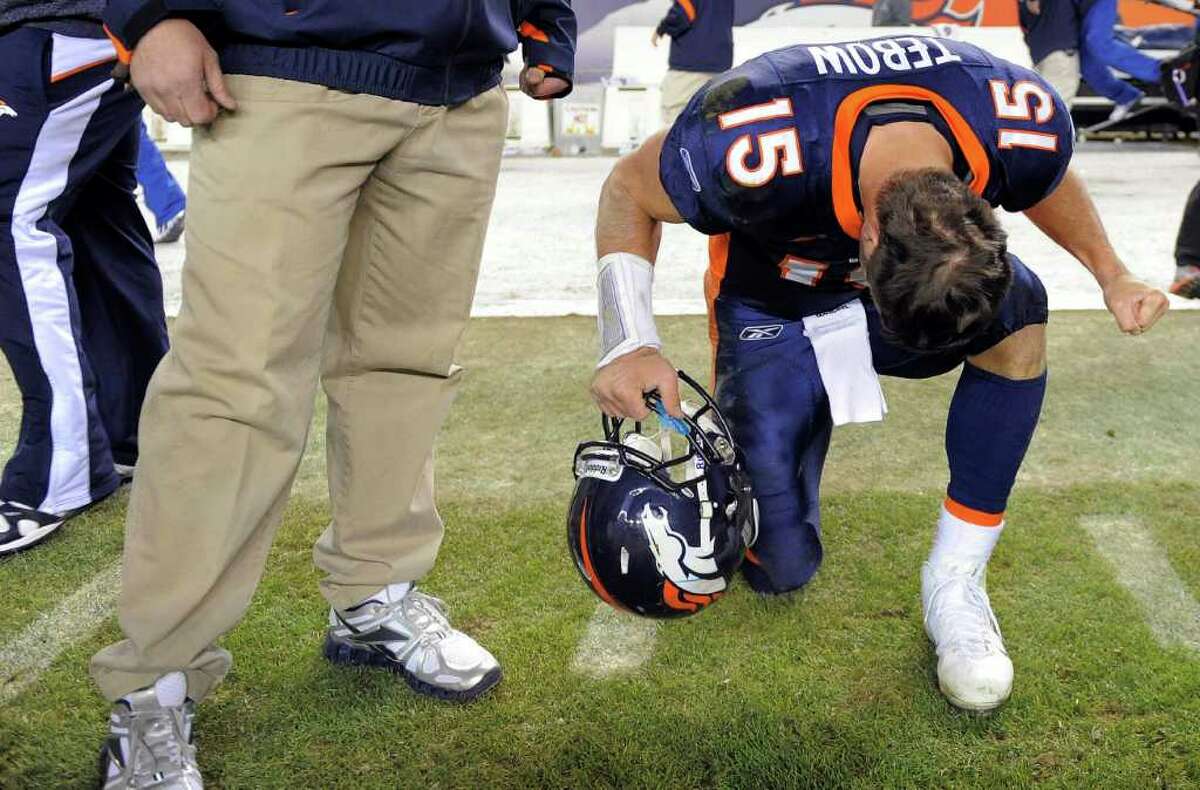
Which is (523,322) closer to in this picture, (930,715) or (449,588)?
(449,588)

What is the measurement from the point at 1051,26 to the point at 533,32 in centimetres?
629

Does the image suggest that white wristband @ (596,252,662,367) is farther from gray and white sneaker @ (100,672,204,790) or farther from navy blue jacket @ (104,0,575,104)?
gray and white sneaker @ (100,672,204,790)

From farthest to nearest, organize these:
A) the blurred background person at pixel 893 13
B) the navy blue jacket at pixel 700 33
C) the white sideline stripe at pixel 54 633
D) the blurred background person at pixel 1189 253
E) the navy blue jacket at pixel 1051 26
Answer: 1. the blurred background person at pixel 893 13
2. the navy blue jacket at pixel 1051 26
3. the navy blue jacket at pixel 700 33
4. the blurred background person at pixel 1189 253
5. the white sideline stripe at pixel 54 633

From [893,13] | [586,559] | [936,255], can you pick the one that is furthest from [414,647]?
[893,13]

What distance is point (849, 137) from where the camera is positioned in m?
1.84

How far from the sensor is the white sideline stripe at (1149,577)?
7.10 feet


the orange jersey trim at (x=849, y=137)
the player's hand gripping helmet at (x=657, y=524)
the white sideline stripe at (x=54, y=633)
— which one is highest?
the orange jersey trim at (x=849, y=137)

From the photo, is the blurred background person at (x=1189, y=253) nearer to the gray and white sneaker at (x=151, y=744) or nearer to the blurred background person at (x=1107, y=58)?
the blurred background person at (x=1107, y=58)

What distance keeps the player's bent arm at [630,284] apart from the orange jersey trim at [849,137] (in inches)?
12.5

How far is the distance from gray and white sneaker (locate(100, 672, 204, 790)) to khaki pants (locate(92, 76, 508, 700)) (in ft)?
0.10

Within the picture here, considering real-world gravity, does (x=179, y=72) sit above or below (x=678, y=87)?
above

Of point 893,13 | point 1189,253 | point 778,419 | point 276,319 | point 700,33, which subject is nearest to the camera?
point 276,319

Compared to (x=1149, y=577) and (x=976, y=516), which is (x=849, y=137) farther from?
(x=1149, y=577)

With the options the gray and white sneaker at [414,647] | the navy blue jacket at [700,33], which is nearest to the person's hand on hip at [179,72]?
the gray and white sneaker at [414,647]
